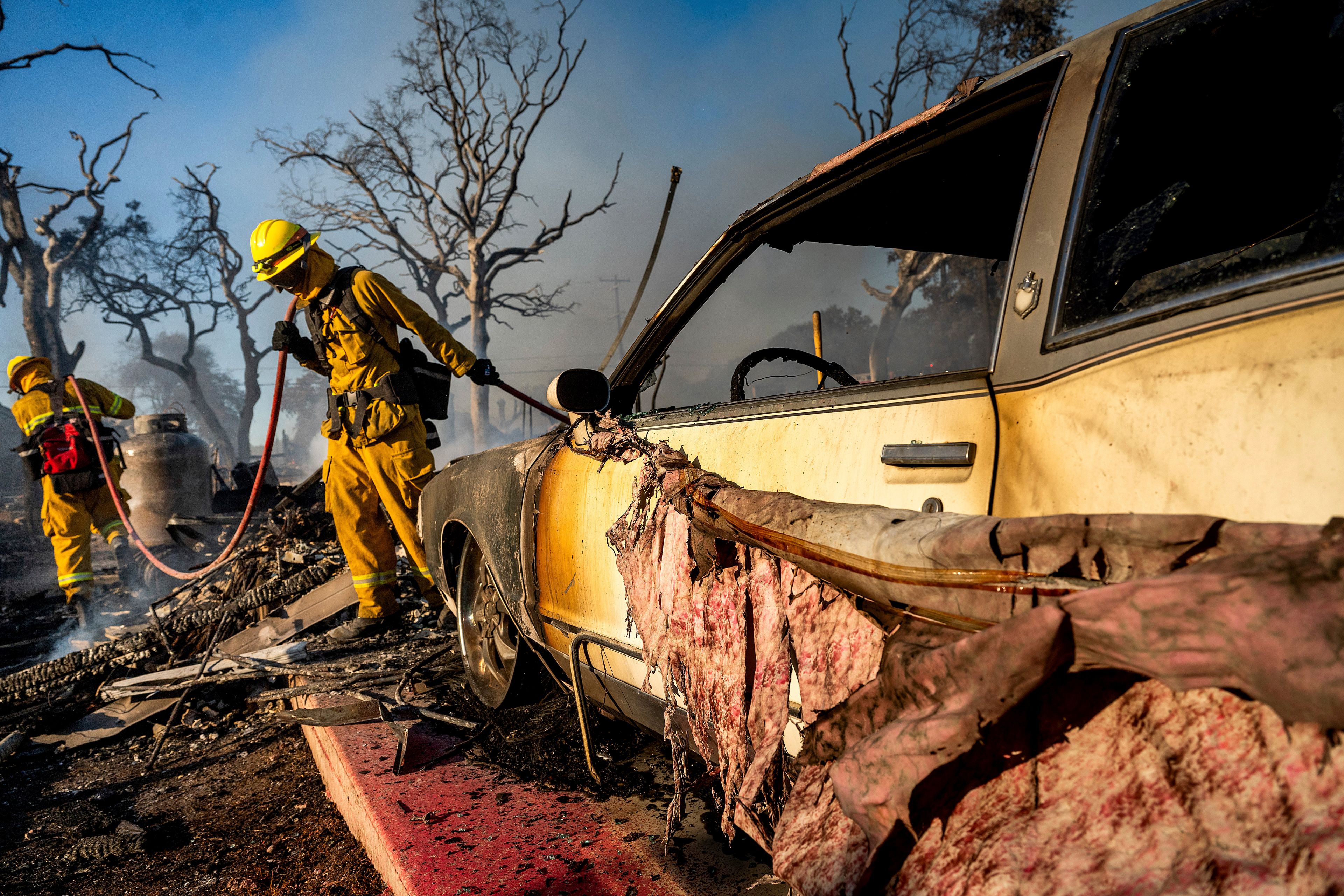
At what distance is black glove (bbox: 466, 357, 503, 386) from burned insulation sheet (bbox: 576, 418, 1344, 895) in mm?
2684

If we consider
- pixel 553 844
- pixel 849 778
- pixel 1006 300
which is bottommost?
pixel 553 844

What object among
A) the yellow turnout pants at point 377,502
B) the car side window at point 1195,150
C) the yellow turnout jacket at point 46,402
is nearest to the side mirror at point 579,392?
the car side window at point 1195,150

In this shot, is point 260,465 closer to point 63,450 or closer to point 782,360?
point 63,450

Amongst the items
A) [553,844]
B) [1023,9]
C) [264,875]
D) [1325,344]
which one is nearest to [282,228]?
[264,875]

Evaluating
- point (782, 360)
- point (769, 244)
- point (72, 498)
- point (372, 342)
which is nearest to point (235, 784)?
point (372, 342)

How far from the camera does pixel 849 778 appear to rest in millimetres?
1038

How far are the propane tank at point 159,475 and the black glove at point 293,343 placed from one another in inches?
309

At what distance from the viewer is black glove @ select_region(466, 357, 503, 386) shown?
4.04 meters

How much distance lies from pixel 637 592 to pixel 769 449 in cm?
53

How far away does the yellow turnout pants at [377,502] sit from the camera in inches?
159

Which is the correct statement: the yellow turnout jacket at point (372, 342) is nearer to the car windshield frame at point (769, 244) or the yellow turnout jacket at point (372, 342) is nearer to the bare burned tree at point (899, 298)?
the car windshield frame at point (769, 244)

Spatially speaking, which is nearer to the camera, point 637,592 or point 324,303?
point 637,592

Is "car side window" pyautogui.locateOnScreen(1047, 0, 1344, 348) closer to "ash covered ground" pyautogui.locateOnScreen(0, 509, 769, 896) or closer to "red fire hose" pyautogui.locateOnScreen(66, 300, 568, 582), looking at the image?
"ash covered ground" pyautogui.locateOnScreen(0, 509, 769, 896)

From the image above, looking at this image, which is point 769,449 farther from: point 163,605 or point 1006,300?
point 163,605
